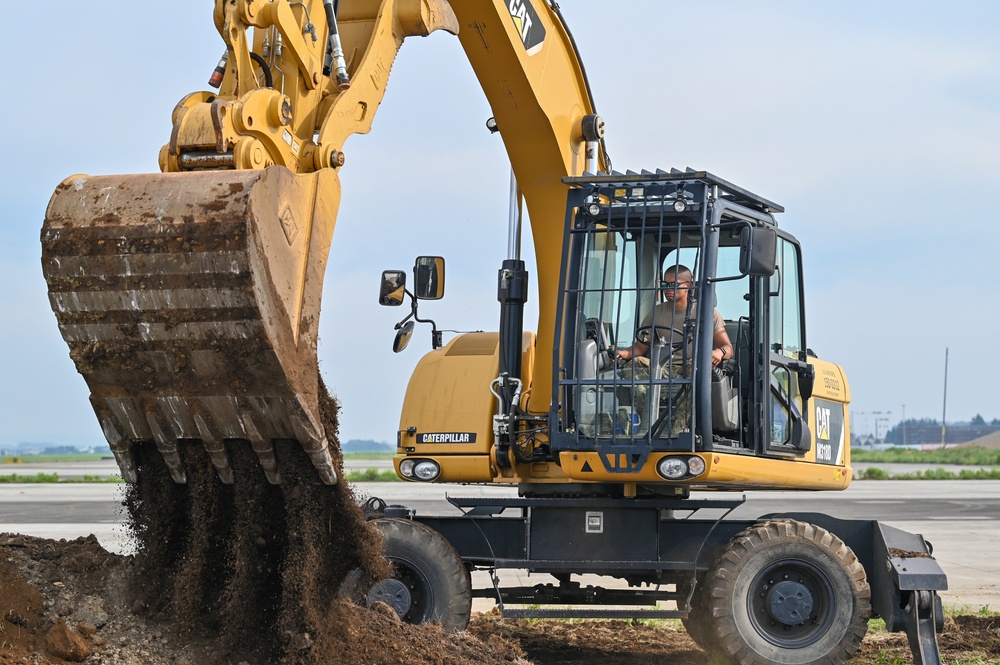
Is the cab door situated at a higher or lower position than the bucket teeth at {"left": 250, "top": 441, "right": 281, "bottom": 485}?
higher

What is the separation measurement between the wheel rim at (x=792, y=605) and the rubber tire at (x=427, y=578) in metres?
2.00

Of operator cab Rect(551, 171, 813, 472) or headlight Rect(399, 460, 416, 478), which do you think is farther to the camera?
headlight Rect(399, 460, 416, 478)

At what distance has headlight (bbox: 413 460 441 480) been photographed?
891 centimetres

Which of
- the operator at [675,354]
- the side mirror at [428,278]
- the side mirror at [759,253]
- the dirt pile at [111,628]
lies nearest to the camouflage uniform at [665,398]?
the operator at [675,354]

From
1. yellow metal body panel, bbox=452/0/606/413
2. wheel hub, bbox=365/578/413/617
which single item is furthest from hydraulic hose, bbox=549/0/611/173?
wheel hub, bbox=365/578/413/617

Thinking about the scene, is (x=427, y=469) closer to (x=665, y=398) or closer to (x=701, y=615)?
(x=665, y=398)

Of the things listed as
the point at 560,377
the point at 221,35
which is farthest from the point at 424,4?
the point at 560,377

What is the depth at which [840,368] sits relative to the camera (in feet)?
31.8

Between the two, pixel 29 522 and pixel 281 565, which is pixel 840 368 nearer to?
pixel 281 565

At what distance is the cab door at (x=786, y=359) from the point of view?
8.38 meters

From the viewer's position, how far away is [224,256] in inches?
214

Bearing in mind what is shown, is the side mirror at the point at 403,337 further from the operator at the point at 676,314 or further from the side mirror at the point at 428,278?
the operator at the point at 676,314

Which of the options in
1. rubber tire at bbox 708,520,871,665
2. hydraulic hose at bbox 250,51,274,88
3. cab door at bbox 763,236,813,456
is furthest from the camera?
cab door at bbox 763,236,813,456

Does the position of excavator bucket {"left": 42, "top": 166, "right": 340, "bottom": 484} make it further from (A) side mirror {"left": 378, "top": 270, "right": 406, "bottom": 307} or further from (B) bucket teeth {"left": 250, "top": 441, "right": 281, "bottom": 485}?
(A) side mirror {"left": 378, "top": 270, "right": 406, "bottom": 307}
